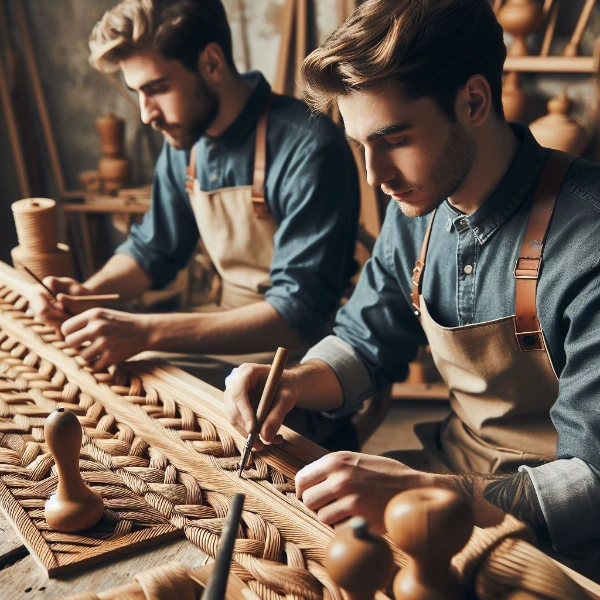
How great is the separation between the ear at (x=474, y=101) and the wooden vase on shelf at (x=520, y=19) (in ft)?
6.59

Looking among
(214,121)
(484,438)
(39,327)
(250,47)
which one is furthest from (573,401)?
A: (250,47)

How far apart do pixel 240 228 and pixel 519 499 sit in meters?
1.51

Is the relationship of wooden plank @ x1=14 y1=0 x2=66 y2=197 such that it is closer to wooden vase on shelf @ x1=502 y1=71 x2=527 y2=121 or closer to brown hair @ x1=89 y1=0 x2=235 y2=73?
brown hair @ x1=89 y1=0 x2=235 y2=73

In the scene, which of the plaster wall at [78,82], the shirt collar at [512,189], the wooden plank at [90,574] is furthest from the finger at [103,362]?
the plaster wall at [78,82]

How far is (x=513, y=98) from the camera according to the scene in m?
3.39

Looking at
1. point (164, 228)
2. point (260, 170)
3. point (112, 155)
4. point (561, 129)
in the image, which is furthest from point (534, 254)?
point (112, 155)

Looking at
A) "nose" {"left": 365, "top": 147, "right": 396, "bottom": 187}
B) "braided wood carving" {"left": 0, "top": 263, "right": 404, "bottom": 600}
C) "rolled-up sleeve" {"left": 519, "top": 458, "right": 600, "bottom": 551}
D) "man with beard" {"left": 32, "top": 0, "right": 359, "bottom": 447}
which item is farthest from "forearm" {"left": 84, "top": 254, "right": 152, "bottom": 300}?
"rolled-up sleeve" {"left": 519, "top": 458, "right": 600, "bottom": 551}

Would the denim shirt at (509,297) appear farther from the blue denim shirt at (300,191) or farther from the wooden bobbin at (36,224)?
the wooden bobbin at (36,224)

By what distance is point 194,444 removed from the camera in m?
1.37

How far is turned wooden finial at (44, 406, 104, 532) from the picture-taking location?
1146mm

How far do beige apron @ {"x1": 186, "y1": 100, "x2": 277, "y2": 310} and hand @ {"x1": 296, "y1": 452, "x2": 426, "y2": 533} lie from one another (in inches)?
55.2

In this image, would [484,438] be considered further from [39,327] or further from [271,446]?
[39,327]

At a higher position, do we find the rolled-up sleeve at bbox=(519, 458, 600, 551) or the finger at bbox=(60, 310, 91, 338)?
the finger at bbox=(60, 310, 91, 338)

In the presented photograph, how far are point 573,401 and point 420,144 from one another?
581 mm
